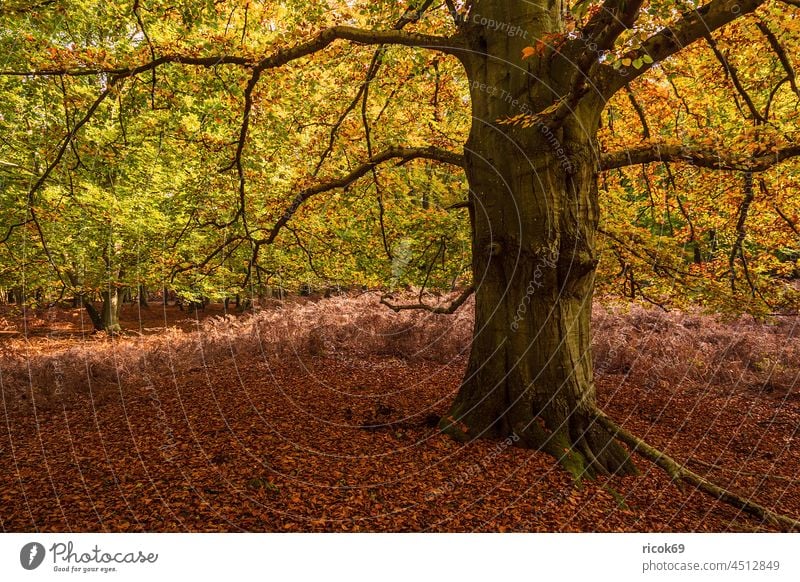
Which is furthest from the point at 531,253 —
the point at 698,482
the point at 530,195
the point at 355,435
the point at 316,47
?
the point at 316,47

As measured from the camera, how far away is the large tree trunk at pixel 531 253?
4.09 m

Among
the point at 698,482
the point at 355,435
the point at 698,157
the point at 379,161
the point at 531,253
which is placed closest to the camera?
the point at 698,482

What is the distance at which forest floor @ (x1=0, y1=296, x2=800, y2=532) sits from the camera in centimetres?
334

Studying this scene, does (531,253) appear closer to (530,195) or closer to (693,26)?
(530,195)

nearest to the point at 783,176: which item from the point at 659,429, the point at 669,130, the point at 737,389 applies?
the point at 669,130

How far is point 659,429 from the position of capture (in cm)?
607

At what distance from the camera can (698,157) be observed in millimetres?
4379

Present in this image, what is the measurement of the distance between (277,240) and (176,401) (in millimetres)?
2829

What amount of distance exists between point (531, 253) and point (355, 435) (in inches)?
105

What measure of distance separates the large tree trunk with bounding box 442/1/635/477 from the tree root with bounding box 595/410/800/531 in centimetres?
11

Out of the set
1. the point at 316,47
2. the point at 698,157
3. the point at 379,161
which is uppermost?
the point at 316,47

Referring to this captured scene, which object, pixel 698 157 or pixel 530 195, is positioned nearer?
pixel 530 195

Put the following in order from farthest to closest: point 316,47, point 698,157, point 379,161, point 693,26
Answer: point 379,161 → point 698,157 → point 316,47 → point 693,26

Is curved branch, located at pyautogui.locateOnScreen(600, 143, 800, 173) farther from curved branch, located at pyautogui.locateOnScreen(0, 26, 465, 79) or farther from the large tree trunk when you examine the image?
curved branch, located at pyautogui.locateOnScreen(0, 26, 465, 79)
